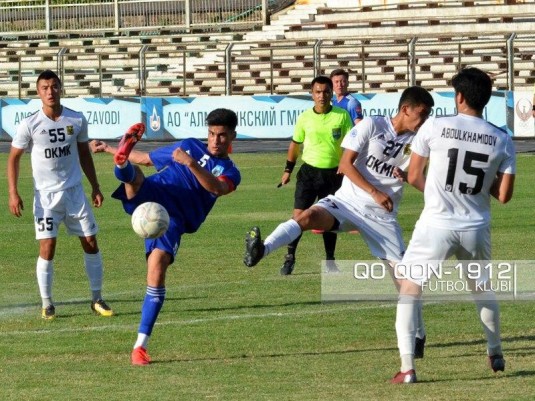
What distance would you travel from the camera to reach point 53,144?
11.2m

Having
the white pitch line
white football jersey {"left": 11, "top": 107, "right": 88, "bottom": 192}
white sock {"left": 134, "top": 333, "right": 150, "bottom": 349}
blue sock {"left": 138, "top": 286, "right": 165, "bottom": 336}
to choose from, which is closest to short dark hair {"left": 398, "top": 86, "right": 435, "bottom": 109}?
blue sock {"left": 138, "top": 286, "right": 165, "bottom": 336}

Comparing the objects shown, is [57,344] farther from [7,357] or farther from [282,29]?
[282,29]

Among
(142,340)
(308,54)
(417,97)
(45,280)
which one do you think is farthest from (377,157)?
(308,54)

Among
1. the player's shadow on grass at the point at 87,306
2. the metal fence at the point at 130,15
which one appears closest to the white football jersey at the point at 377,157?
the player's shadow on grass at the point at 87,306

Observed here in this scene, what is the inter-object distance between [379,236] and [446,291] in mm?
3084

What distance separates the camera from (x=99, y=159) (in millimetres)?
32844

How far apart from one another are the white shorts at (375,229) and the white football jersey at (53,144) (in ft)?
9.14

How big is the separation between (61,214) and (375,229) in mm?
3270

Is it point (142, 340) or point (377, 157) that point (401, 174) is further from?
point (142, 340)

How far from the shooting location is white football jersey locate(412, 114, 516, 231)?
7734 millimetres

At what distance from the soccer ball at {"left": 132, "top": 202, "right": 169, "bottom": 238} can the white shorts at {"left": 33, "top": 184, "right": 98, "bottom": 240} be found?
2451mm

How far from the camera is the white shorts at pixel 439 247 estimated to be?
25.8ft

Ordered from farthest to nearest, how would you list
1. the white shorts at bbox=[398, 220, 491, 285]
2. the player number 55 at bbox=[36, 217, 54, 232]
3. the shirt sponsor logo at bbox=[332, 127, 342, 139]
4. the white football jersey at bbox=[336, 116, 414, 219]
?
the shirt sponsor logo at bbox=[332, 127, 342, 139] → the player number 55 at bbox=[36, 217, 54, 232] → the white football jersey at bbox=[336, 116, 414, 219] → the white shorts at bbox=[398, 220, 491, 285]

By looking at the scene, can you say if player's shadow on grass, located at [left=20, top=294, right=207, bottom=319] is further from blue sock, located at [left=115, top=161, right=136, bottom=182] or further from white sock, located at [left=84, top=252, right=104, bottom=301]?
blue sock, located at [left=115, top=161, right=136, bottom=182]
